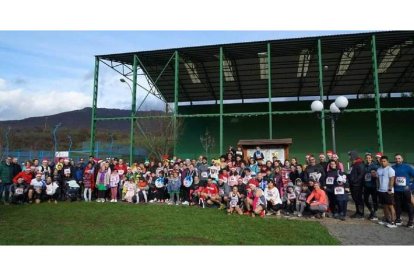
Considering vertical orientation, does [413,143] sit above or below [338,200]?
above

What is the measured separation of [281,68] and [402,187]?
19911mm

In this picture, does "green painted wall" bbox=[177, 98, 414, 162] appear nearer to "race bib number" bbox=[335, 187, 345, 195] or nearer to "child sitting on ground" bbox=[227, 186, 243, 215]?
"child sitting on ground" bbox=[227, 186, 243, 215]

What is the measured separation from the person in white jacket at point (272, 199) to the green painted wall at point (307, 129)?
21460mm

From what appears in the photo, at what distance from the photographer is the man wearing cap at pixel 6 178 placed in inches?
506

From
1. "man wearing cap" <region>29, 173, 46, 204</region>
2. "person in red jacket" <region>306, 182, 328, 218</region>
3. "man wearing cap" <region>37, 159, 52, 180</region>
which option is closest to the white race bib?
"man wearing cap" <region>29, 173, 46, 204</region>

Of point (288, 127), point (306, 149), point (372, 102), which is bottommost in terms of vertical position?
point (306, 149)

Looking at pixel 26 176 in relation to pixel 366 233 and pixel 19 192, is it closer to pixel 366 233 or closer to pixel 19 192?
pixel 19 192

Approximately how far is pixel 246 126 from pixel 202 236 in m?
27.1

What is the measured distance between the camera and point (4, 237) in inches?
290

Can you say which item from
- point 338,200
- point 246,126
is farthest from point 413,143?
point 338,200

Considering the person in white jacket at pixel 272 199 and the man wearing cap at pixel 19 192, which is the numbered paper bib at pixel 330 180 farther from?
the man wearing cap at pixel 19 192

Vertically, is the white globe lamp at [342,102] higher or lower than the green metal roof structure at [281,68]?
lower

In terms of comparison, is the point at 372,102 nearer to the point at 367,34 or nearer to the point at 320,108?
the point at 367,34

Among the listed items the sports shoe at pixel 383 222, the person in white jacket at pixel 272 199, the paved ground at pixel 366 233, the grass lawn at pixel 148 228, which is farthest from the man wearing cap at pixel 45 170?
the sports shoe at pixel 383 222
